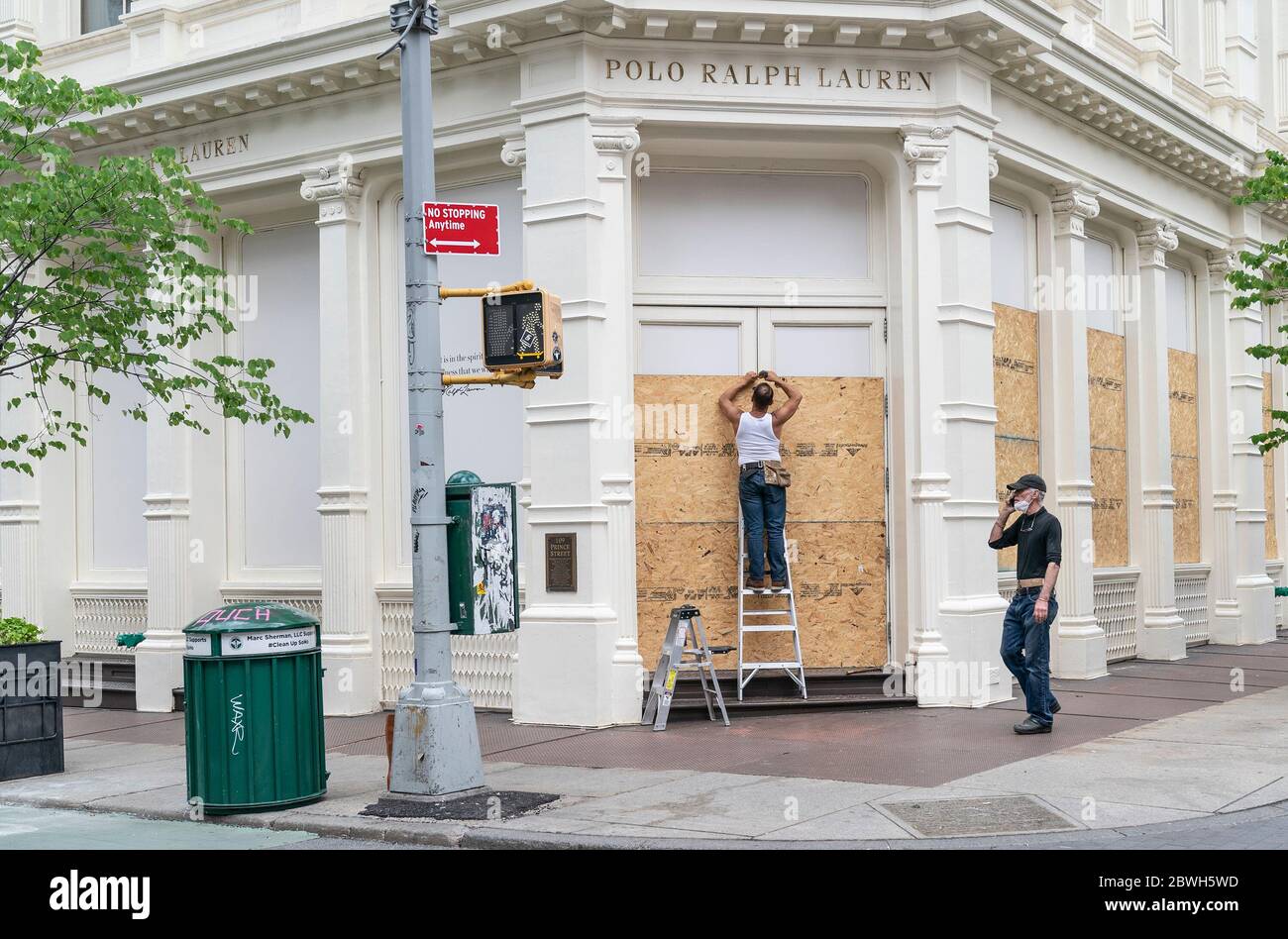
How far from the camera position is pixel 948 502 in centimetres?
1285

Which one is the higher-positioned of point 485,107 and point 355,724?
point 485,107

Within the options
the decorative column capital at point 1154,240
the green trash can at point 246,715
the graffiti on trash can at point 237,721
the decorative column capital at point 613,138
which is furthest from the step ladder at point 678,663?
the decorative column capital at point 1154,240

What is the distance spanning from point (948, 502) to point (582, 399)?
11.4ft

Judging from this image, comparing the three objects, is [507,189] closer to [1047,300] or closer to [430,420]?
[430,420]

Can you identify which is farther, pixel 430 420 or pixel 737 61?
pixel 737 61

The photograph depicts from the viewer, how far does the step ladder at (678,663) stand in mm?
11453

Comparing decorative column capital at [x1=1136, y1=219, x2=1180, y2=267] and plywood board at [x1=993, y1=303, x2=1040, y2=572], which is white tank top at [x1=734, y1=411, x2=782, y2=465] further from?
decorative column capital at [x1=1136, y1=219, x2=1180, y2=267]

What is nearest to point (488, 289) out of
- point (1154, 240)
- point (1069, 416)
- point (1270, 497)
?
point (1069, 416)

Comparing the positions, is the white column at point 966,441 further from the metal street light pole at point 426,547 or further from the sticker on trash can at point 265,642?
the sticker on trash can at point 265,642

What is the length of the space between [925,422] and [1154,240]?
621cm

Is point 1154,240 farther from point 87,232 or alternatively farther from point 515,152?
point 87,232

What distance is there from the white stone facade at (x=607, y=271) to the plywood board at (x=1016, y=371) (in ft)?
0.70

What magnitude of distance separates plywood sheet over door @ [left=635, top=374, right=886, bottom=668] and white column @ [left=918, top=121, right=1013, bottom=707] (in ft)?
2.19
